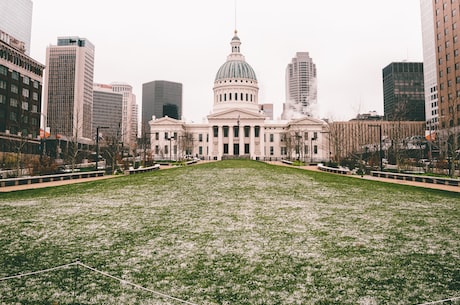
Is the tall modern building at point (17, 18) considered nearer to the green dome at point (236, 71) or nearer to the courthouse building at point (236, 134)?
the courthouse building at point (236, 134)

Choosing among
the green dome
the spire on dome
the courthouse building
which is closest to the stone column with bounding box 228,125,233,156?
the courthouse building

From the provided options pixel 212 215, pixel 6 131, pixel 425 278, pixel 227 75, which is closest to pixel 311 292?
pixel 425 278

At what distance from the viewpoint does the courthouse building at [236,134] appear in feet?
303

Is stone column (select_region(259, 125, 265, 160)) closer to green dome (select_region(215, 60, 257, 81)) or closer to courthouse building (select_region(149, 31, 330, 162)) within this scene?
courthouse building (select_region(149, 31, 330, 162))

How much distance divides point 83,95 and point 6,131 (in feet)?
387

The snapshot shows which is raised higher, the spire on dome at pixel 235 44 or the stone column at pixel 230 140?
the spire on dome at pixel 235 44

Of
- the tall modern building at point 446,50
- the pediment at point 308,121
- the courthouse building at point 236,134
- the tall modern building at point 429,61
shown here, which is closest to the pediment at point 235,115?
the courthouse building at point 236,134

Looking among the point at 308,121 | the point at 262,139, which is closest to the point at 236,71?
the point at 262,139

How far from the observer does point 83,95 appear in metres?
167

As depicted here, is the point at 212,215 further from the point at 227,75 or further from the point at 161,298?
the point at 227,75

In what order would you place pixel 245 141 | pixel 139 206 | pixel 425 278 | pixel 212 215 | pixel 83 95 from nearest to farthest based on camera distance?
pixel 425 278, pixel 212 215, pixel 139 206, pixel 245 141, pixel 83 95

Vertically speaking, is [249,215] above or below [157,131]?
below

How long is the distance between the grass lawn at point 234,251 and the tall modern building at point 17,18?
172 metres

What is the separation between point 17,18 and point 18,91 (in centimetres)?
12438
